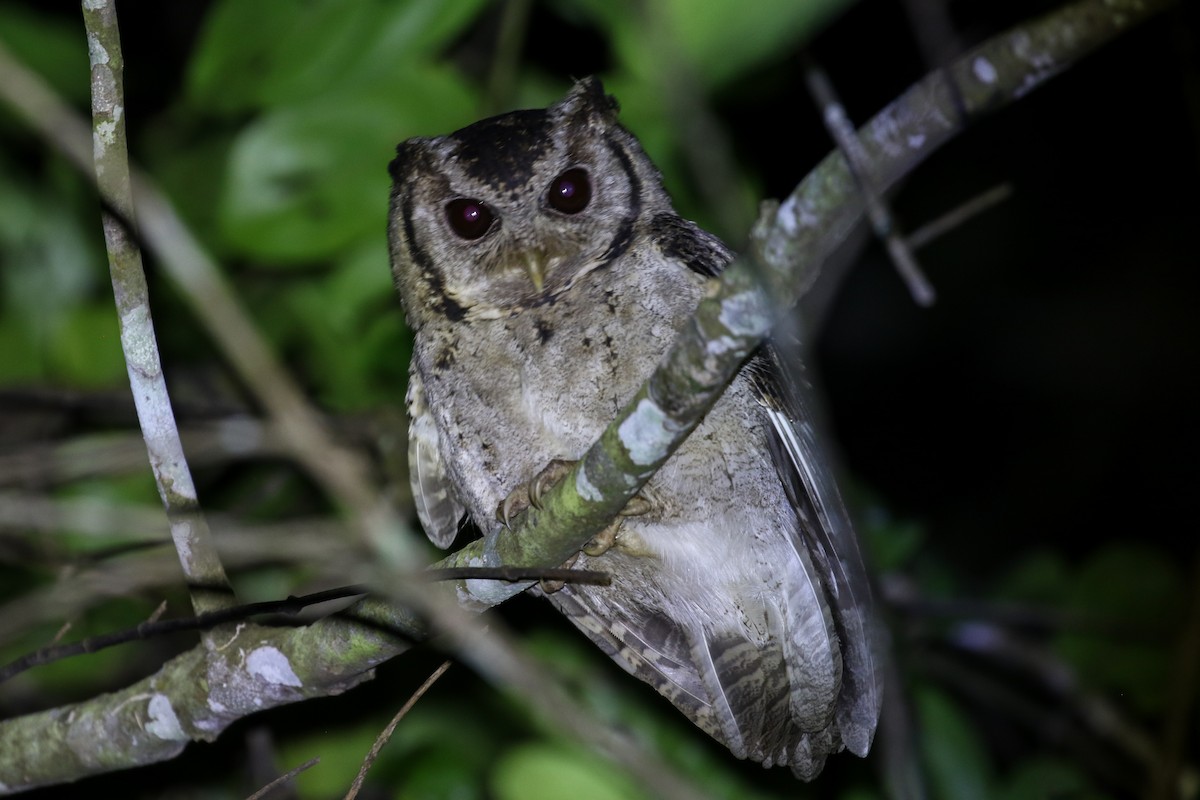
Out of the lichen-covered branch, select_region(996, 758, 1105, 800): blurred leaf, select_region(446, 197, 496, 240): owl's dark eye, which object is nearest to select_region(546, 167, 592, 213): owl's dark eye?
select_region(446, 197, 496, 240): owl's dark eye

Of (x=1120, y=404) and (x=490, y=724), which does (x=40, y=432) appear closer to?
(x=490, y=724)

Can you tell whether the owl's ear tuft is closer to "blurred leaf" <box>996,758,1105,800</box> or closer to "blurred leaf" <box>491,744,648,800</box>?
"blurred leaf" <box>491,744,648,800</box>

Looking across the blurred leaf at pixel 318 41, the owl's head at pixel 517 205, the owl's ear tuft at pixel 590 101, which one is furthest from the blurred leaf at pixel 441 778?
the blurred leaf at pixel 318 41

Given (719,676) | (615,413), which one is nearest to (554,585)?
(615,413)

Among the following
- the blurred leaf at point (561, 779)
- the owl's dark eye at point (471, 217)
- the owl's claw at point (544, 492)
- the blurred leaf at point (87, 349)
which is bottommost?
the blurred leaf at point (561, 779)

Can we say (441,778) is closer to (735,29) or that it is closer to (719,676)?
(719,676)

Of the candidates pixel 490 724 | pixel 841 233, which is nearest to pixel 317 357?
pixel 490 724

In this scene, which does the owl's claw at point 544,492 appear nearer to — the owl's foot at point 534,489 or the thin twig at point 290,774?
the owl's foot at point 534,489
